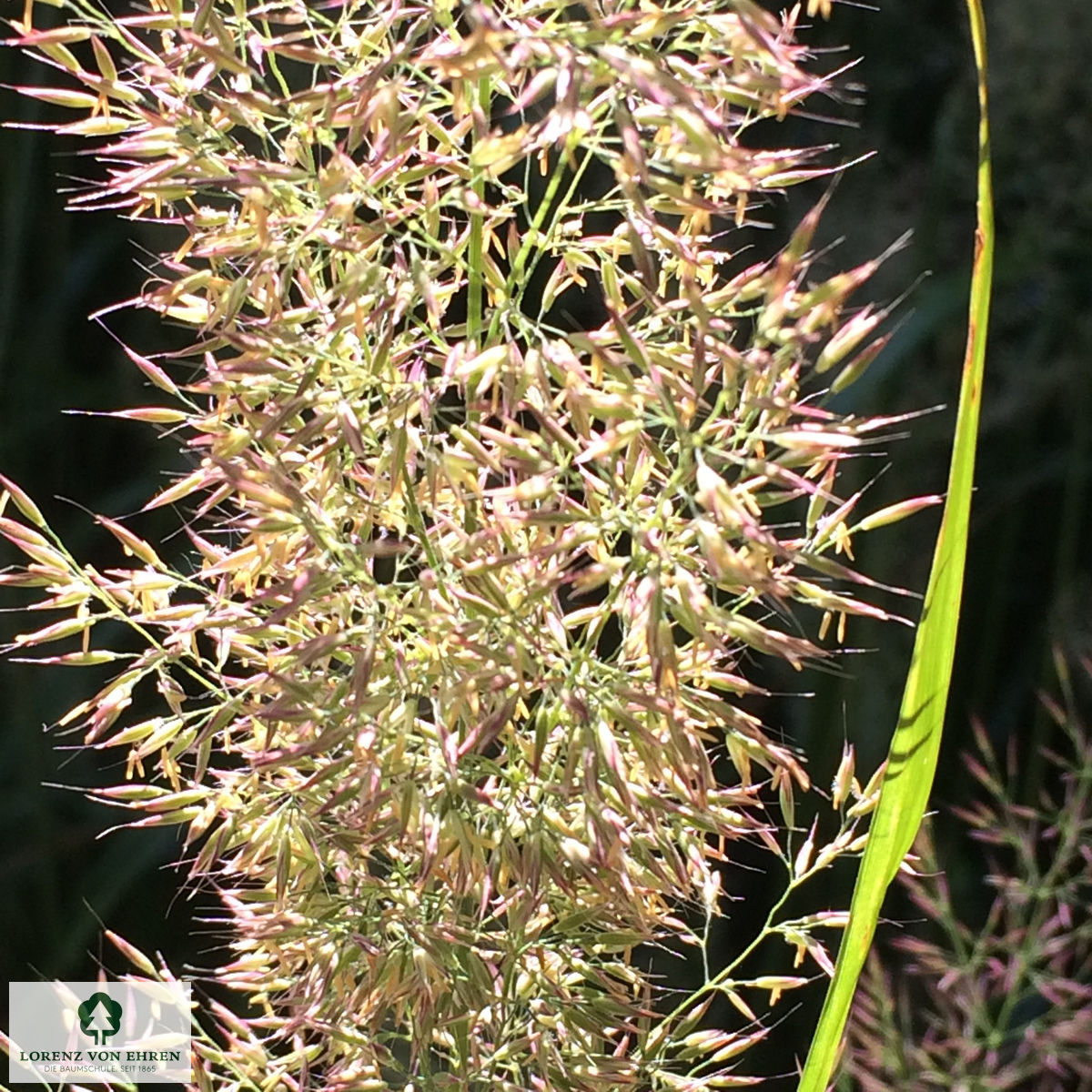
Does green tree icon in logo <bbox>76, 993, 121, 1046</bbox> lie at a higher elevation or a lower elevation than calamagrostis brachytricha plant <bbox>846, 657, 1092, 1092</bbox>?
higher

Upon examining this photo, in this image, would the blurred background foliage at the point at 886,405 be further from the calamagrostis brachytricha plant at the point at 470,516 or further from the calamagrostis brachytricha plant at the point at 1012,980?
the calamagrostis brachytricha plant at the point at 470,516

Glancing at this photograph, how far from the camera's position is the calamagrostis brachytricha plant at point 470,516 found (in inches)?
14.2

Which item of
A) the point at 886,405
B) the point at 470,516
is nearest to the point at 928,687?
the point at 470,516

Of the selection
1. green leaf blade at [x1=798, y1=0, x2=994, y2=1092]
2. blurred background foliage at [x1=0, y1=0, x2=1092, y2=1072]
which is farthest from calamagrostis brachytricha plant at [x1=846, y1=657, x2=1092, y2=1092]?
green leaf blade at [x1=798, y1=0, x2=994, y2=1092]

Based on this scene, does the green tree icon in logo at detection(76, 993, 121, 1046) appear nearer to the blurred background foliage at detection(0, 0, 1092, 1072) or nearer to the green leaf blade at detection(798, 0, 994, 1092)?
the green leaf blade at detection(798, 0, 994, 1092)

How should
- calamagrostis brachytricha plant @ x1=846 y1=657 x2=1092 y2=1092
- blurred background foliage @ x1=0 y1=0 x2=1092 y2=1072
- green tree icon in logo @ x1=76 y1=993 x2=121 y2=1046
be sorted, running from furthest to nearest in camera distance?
blurred background foliage @ x1=0 y1=0 x2=1092 y2=1072, calamagrostis brachytricha plant @ x1=846 y1=657 x2=1092 y2=1092, green tree icon in logo @ x1=76 y1=993 x2=121 y2=1046

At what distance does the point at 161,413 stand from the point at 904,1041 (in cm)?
69

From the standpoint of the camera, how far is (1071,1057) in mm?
844

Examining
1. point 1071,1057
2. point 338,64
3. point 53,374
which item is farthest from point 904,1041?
point 53,374

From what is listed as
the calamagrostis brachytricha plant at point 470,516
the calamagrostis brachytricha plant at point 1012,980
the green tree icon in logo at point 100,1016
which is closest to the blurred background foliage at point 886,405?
the calamagrostis brachytricha plant at point 1012,980

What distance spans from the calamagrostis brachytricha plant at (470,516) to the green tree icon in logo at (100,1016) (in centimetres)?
11

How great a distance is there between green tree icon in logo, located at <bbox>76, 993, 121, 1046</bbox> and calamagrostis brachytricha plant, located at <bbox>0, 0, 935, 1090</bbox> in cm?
11

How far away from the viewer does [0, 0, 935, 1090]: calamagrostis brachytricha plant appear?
1.18 feet

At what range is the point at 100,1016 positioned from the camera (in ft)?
1.90
